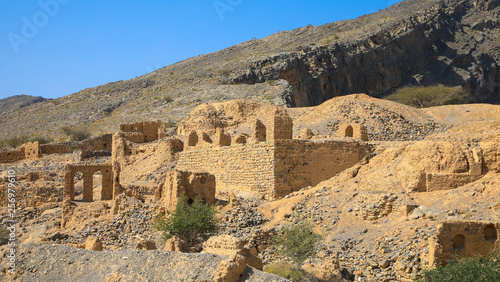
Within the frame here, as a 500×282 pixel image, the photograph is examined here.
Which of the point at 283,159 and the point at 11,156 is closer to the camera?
the point at 283,159

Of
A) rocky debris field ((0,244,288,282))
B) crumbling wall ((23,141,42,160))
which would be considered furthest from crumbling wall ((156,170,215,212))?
crumbling wall ((23,141,42,160))

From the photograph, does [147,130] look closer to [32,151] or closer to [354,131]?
[32,151]

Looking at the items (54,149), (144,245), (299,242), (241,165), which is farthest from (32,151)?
(299,242)

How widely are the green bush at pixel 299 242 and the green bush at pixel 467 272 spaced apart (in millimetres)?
3363

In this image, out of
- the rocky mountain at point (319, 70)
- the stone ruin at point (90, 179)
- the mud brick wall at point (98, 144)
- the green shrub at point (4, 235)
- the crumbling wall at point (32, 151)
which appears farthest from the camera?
the rocky mountain at point (319, 70)

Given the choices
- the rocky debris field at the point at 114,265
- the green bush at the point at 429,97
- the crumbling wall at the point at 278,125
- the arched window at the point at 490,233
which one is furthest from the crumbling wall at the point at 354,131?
the green bush at the point at 429,97

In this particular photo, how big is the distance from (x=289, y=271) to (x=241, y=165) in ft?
37.8

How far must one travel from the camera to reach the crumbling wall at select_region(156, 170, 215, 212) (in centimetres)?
2053

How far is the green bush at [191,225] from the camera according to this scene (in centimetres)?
1861

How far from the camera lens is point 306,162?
23.8m

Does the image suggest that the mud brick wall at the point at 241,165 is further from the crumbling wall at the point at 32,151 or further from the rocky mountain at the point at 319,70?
the rocky mountain at the point at 319,70

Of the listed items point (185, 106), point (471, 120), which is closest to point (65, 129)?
point (185, 106)

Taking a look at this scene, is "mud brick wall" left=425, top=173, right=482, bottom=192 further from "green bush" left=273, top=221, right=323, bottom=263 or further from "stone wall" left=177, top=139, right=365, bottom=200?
"stone wall" left=177, top=139, right=365, bottom=200

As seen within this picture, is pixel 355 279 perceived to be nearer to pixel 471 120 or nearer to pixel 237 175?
pixel 237 175
